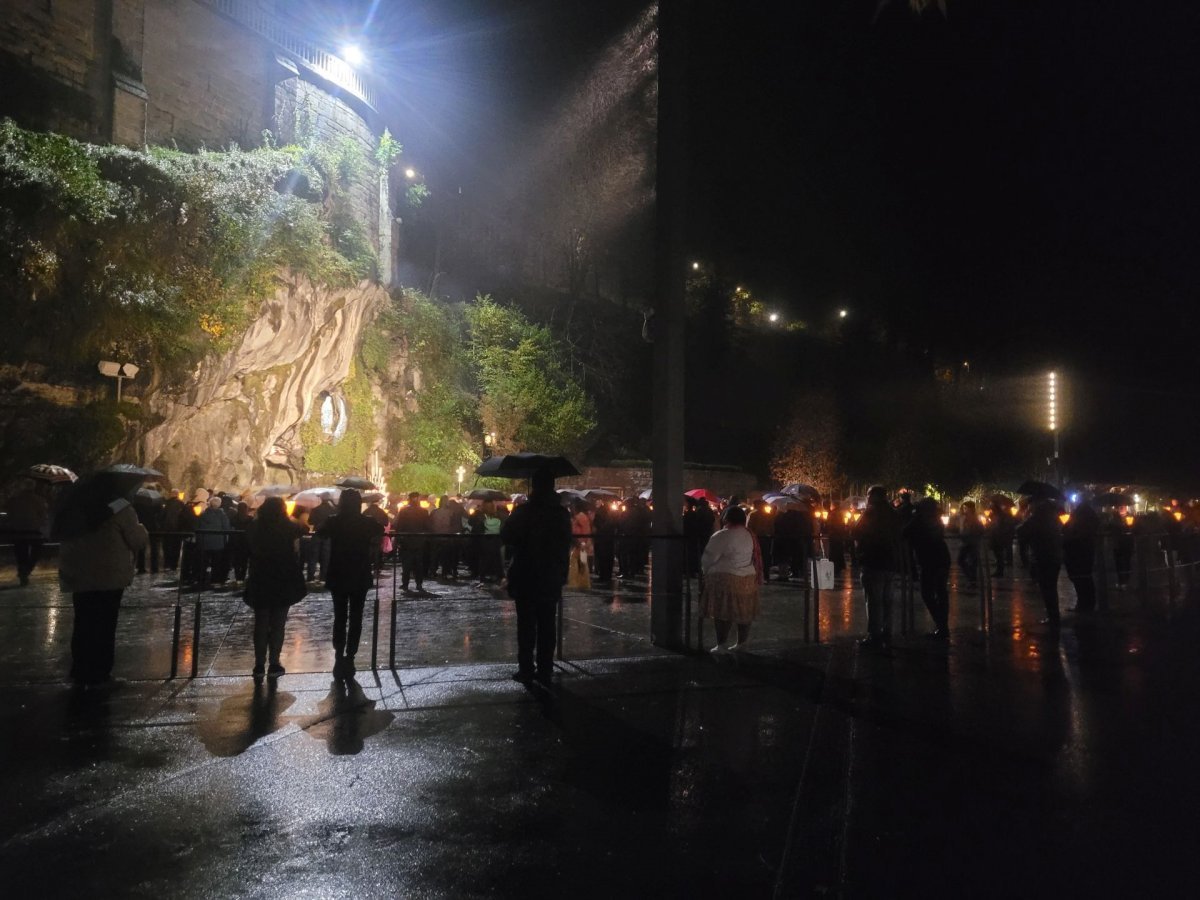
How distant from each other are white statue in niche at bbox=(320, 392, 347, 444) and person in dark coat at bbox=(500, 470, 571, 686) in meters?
26.9

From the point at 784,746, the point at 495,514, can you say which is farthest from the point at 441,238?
the point at 784,746

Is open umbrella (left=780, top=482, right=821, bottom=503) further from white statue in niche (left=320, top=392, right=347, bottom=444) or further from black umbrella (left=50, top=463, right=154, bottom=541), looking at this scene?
black umbrella (left=50, top=463, right=154, bottom=541)

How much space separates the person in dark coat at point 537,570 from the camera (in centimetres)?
715

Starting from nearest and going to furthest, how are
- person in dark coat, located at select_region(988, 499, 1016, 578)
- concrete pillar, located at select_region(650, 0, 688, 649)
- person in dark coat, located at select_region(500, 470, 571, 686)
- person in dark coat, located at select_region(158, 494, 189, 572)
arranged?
1. person in dark coat, located at select_region(500, 470, 571, 686)
2. concrete pillar, located at select_region(650, 0, 688, 649)
3. person in dark coat, located at select_region(158, 494, 189, 572)
4. person in dark coat, located at select_region(988, 499, 1016, 578)

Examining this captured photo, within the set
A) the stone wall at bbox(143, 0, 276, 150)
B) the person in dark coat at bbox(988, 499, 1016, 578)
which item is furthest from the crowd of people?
the stone wall at bbox(143, 0, 276, 150)

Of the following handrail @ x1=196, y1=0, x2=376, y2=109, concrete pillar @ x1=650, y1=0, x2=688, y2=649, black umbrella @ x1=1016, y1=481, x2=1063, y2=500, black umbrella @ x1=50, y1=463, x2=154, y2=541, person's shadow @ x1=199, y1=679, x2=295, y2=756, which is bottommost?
person's shadow @ x1=199, y1=679, x2=295, y2=756

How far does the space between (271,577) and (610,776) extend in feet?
13.6

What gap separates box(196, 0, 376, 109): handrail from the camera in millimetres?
29812

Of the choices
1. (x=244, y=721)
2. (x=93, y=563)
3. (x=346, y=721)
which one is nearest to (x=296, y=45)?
(x=93, y=563)

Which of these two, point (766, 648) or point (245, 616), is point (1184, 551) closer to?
point (766, 648)

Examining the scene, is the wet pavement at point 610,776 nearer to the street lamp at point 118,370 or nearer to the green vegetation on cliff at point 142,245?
the green vegetation on cliff at point 142,245

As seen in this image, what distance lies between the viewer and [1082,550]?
12.4 metres

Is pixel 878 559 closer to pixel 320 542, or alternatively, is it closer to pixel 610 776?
pixel 610 776

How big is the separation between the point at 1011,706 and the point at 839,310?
212 ft
